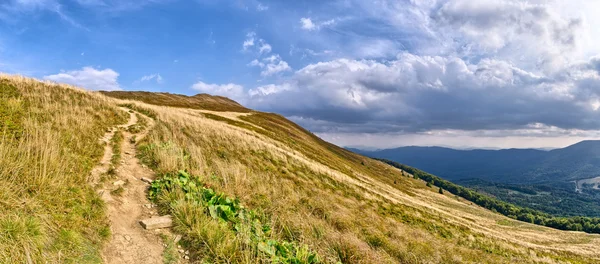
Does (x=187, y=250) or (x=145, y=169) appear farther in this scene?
(x=145, y=169)

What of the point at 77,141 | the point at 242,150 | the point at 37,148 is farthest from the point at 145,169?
the point at 242,150

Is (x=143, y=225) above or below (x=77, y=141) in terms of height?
below

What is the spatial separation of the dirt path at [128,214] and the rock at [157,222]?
0.15m

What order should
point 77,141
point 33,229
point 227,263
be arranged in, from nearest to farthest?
point 33,229 < point 227,263 < point 77,141

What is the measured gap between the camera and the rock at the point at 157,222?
7.39 m

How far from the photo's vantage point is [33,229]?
534 cm

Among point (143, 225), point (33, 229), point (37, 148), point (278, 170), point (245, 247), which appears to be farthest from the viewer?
point (278, 170)

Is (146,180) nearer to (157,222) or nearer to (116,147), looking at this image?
(157,222)

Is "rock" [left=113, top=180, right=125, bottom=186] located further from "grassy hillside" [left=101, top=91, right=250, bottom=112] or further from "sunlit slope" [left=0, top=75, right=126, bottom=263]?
"grassy hillside" [left=101, top=91, right=250, bottom=112]

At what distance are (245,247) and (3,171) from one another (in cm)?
606

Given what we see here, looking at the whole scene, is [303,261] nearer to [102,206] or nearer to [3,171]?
[102,206]

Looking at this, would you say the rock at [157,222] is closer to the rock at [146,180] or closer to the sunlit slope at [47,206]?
the sunlit slope at [47,206]

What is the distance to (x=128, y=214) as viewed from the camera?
26.4 feet

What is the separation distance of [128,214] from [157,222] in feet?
3.94
